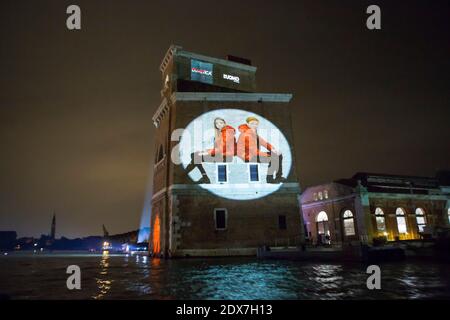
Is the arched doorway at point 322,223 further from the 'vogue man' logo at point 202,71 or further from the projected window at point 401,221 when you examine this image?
the 'vogue man' logo at point 202,71

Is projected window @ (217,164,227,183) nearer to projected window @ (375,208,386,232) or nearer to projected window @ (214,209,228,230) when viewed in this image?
projected window @ (214,209,228,230)

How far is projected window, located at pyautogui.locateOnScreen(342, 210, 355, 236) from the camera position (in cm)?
3797

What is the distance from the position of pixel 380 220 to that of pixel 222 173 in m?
22.1

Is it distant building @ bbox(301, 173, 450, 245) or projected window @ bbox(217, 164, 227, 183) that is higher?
projected window @ bbox(217, 164, 227, 183)

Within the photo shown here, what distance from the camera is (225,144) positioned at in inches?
1085

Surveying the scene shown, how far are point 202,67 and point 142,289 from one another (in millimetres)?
27417

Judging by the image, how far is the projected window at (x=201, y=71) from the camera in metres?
32.5

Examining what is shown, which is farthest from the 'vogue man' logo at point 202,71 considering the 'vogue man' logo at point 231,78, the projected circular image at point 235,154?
the projected circular image at point 235,154

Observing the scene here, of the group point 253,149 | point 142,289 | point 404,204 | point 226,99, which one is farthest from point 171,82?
point 404,204

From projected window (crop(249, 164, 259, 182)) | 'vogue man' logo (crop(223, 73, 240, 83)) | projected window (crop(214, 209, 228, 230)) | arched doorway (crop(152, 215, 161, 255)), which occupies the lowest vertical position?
arched doorway (crop(152, 215, 161, 255))

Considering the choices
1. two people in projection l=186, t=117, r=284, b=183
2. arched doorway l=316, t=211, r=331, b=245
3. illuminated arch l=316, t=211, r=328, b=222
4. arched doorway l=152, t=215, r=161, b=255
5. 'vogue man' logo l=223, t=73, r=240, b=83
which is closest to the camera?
two people in projection l=186, t=117, r=284, b=183

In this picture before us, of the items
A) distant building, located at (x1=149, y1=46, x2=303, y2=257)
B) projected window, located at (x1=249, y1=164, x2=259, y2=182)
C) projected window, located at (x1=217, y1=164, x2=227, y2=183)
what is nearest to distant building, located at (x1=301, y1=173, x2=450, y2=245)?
distant building, located at (x1=149, y1=46, x2=303, y2=257)
